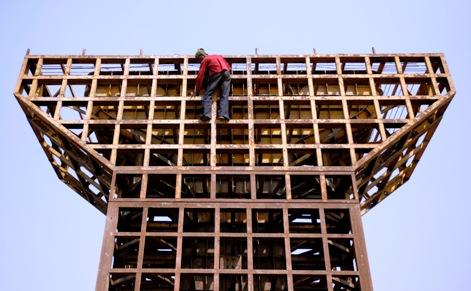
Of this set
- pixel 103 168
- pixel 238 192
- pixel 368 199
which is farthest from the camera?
pixel 368 199

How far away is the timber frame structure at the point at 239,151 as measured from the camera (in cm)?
1126

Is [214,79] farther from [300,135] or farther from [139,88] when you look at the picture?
[300,135]

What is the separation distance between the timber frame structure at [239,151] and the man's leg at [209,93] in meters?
0.21

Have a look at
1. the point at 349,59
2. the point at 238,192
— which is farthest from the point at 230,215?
the point at 349,59

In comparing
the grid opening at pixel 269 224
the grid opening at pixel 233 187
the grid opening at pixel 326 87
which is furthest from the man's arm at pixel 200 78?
the grid opening at pixel 269 224

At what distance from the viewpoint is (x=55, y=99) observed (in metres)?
12.5

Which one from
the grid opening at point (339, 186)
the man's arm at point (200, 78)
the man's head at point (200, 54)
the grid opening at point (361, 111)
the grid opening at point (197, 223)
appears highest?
the man's head at point (200, 54)

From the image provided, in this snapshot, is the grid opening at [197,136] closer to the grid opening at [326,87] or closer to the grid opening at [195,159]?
the grid opening at [195,159]

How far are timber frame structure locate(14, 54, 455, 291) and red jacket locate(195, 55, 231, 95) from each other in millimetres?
308


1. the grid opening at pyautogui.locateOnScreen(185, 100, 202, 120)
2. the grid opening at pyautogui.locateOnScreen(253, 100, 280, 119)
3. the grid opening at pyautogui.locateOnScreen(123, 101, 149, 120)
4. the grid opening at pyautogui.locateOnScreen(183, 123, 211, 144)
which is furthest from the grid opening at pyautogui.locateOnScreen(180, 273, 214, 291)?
the grid opening at pyautogui.locateOnScreen(253, 100, 280, 119)

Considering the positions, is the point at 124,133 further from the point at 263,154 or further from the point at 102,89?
the point at 263,154

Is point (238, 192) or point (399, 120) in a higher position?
point (399, 120)

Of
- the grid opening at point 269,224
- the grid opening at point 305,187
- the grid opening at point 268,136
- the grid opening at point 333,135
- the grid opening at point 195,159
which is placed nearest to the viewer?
the grid opening at point 269,224

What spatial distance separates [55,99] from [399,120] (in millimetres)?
7328
